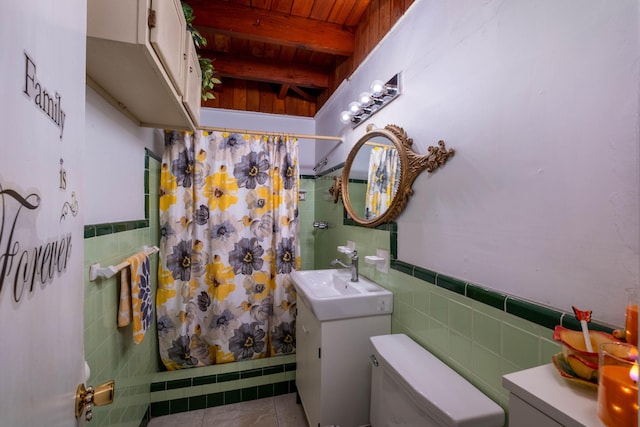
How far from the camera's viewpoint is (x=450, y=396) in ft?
2.76

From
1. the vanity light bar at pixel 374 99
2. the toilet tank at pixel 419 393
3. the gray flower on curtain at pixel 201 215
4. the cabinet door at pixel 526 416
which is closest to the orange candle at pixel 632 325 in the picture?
the cabinet door at pixel 526 416

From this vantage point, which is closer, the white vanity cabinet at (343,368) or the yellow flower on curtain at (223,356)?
the white vanity cabinet at (343,368)

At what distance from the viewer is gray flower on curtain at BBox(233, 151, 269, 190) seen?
2.00m

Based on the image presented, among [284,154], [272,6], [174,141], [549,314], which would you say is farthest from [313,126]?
[549,314]

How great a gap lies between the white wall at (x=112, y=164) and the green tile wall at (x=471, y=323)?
135 centimetres

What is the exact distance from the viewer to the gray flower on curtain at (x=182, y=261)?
1859 mm

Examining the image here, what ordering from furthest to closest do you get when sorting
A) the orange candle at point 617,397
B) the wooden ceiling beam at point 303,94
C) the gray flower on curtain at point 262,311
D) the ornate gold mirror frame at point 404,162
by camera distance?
the wooden ceiling beam at point 303,94 < the gray flower on curtain at point 262,311 < the ornate gold mirror frame at point 404,162 < the orange candle at point 617,397

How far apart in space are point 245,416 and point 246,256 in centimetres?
108

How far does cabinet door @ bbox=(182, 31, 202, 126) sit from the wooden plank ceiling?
0.59m

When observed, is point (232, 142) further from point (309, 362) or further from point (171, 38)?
point (309, 362)

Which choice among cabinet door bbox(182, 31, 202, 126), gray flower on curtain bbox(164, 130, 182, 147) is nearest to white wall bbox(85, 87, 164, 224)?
gray flower on curtain bbox(164, 130, 182, 147)

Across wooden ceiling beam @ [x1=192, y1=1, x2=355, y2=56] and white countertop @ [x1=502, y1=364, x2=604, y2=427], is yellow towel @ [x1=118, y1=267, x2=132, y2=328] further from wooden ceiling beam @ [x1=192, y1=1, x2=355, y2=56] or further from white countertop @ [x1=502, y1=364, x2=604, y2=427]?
wooden ceiling beam @ [x1=192, y1=1, x2=355, y2=56]

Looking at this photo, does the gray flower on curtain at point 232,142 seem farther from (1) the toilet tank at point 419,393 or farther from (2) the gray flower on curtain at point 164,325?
(1) the toilet tank at point 419,393

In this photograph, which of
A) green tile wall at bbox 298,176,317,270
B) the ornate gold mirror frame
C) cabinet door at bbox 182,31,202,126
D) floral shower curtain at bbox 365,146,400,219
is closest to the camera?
the ornate gold mirror frame
